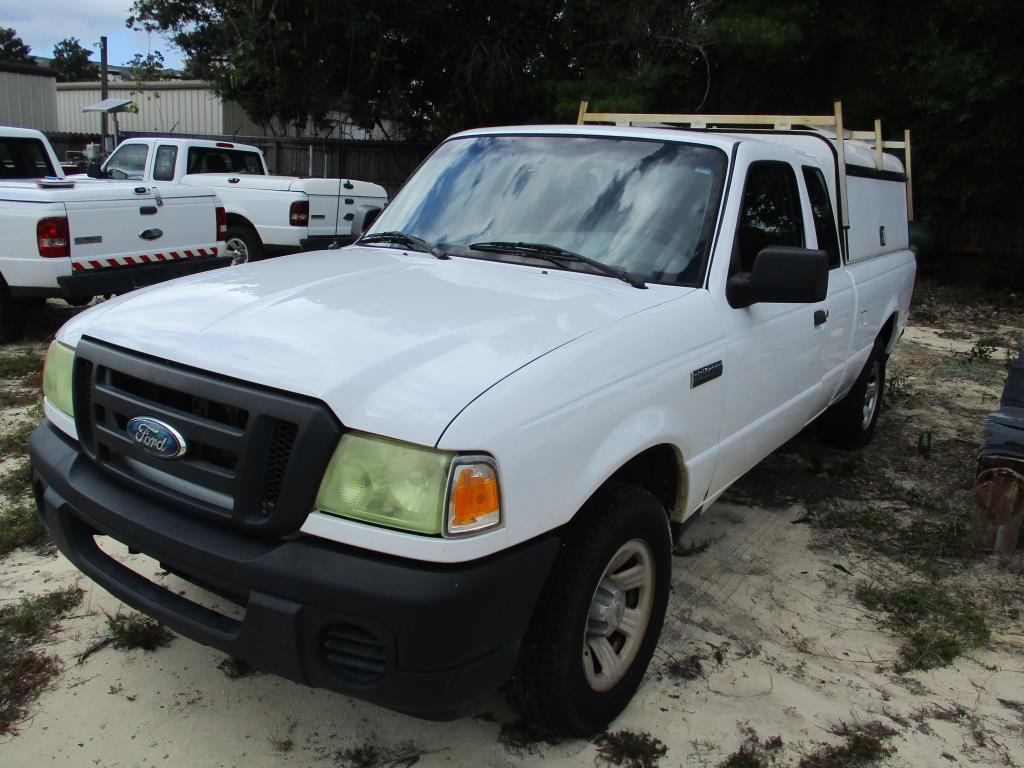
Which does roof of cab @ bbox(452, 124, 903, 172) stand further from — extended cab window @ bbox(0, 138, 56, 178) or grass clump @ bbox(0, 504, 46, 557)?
extended cab window @ bbox(0, 138, 56, 178)

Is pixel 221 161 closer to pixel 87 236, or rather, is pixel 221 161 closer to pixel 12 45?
pixel 87 236

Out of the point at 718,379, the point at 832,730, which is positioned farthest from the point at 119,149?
the point at 832,730

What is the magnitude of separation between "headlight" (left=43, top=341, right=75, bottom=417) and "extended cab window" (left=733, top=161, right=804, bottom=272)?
2.44m

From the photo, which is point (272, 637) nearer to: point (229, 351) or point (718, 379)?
point (229, 351)

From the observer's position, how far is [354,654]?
2.18m

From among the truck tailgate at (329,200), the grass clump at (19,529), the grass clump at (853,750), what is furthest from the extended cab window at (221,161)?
the grass clump at (853,750)

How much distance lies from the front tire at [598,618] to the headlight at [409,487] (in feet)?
1.40

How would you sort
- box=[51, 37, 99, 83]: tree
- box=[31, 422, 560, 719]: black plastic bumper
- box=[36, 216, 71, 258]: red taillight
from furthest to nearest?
box=[51, 37, 99, 83]: tree → box=[36, 216, 71, 258]: red taillight → box=[31, 422, 560, 719]: black plastic bumper

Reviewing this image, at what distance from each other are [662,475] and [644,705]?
2.65 feet

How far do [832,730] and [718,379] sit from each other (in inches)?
49.8

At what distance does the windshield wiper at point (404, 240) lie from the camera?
11.7 ft

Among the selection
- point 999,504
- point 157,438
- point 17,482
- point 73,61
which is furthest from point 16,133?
point 73,61

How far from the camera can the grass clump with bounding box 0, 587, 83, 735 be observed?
2832 millimetres

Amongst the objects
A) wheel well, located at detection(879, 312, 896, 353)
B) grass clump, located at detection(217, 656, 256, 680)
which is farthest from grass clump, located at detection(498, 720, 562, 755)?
wheel well, located at detection(879, 312, 896, 353)
